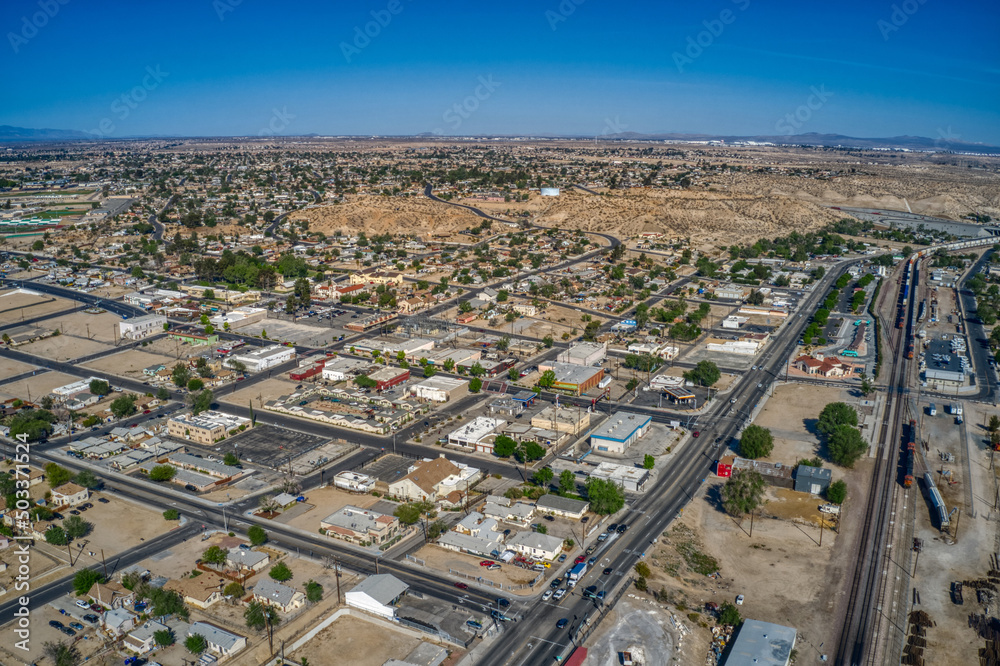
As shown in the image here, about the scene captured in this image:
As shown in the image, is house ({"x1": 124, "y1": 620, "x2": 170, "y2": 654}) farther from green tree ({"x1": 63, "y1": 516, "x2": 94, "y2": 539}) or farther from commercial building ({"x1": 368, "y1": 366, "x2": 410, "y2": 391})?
commercial building ({"x1": 368, "y1": 366, "x2": 410, "y2": 391})

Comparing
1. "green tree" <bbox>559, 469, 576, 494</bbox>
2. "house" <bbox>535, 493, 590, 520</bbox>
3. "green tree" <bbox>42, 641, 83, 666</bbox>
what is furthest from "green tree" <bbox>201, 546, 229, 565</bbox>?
"green tree" <bbox>559, 469, 576, 494</bbox>

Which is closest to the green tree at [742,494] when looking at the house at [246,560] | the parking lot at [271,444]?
the house at [246,560]

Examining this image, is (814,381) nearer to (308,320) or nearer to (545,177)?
(308,320)

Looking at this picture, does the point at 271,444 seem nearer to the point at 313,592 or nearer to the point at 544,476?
the point at 313,592

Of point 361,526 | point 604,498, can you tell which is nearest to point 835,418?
point 604,498

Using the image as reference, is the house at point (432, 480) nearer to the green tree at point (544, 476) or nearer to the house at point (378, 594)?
the green tree at point (544, 476)
